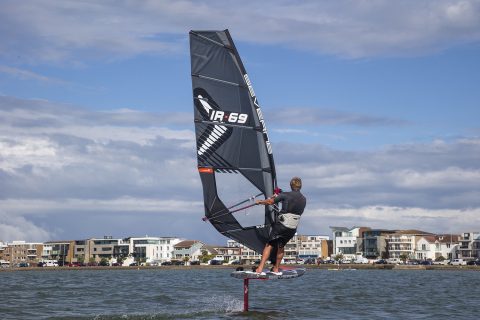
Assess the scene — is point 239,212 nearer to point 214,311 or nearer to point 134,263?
point 214,311

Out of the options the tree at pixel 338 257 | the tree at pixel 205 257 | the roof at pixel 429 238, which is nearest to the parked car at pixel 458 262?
the roof at pixel 429 238

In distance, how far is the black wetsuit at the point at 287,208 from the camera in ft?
57.1

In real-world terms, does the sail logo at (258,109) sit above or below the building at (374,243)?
below

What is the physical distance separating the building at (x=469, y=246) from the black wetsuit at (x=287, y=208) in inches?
6030

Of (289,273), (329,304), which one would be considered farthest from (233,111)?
(329,304)

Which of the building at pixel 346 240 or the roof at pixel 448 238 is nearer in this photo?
the roof at pixel 448 238

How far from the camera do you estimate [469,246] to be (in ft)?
541

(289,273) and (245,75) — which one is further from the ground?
(245,75)

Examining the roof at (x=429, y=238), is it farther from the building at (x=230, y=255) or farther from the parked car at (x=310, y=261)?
the building at (x=230, y=255)

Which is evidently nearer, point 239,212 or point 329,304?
point 239,212

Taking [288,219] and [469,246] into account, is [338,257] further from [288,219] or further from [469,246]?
[288,219]

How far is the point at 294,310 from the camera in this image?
21.6m

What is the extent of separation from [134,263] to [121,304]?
172 meters

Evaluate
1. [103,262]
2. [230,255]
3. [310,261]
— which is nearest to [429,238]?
[310,261]
